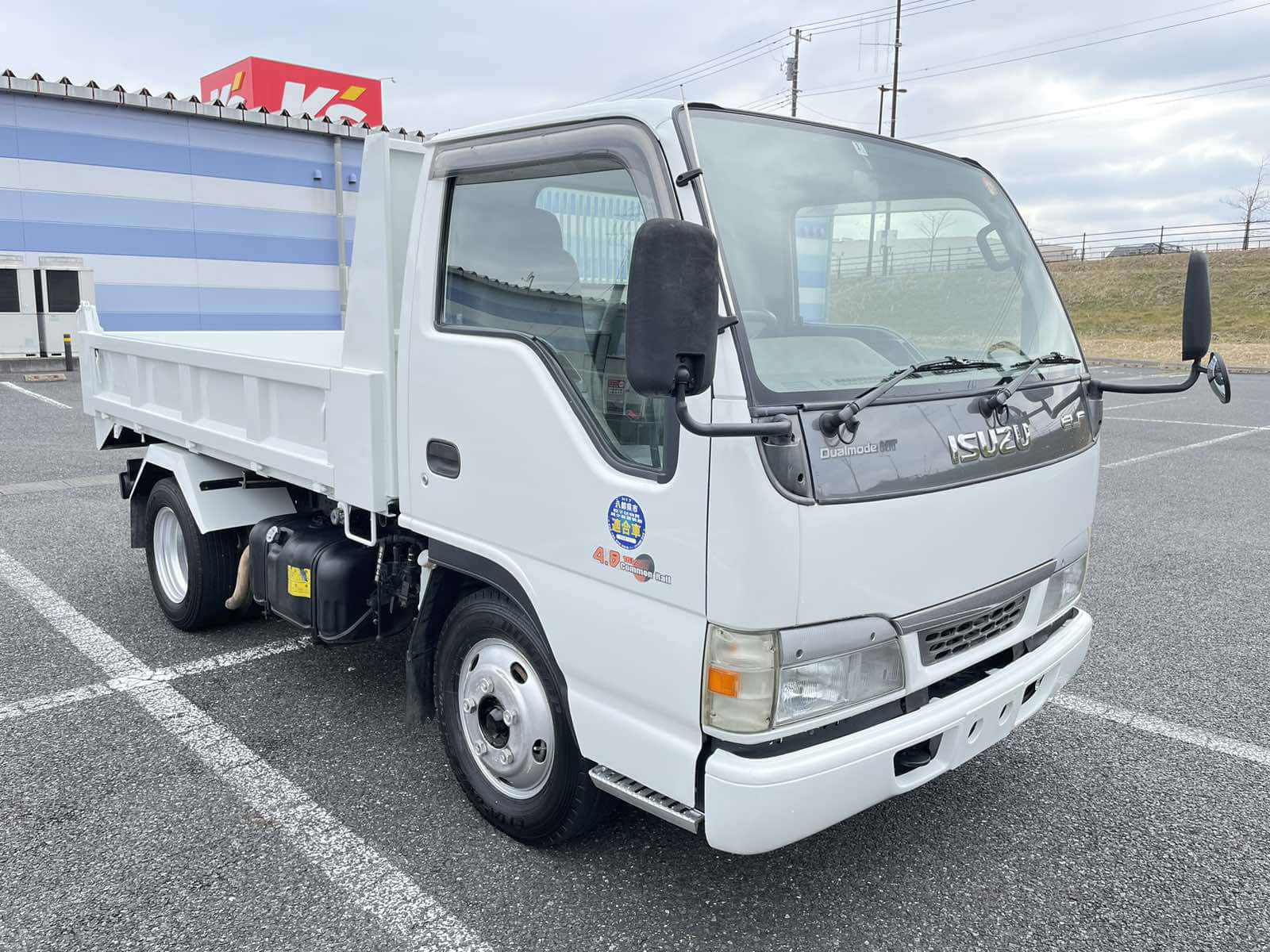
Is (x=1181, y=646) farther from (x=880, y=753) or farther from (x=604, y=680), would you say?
(x=604, y=680)

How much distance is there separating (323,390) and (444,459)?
0.79 m

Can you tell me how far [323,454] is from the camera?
3.56 meters

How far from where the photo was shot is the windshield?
2387mm

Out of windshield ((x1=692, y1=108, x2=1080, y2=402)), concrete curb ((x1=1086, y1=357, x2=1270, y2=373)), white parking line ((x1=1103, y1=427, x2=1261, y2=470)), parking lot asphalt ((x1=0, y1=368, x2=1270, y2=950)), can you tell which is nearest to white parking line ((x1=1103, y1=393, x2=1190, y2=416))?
white parking line ((x1=1103, y1=427, x2=1261, y2=470))

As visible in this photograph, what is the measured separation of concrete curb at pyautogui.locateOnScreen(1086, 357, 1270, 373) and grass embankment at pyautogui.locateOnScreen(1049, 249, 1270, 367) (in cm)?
170

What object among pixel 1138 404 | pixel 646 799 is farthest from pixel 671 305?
pixel 1138 404

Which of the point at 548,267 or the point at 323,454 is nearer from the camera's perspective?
the point at 548,267

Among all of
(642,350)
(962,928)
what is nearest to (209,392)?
(642,350)

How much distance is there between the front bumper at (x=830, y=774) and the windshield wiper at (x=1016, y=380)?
762mm

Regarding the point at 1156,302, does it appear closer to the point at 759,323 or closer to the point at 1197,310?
the point at 1197,310

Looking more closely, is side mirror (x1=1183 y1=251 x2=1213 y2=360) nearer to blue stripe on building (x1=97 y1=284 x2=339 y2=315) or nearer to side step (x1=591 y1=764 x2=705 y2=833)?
side step (x1=591 y1=764 x2=705 y2=833)

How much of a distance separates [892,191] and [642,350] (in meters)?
1.45

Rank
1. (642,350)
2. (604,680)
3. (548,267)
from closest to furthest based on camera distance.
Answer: (642,350)
(604,680)
(548,267)

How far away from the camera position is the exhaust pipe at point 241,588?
14.5 ft
